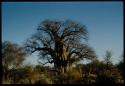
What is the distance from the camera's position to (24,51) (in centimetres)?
1466

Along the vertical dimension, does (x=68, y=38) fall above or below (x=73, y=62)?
above

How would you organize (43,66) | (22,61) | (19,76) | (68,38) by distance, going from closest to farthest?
(19,76)
(22,61)
(43,66)
(68,38)

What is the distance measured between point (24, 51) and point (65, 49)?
1908mm

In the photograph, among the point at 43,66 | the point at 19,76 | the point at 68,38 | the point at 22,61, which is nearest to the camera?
the point at 19,76

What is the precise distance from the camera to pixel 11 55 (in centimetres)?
1381

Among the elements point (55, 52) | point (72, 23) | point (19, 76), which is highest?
point (72, 23)

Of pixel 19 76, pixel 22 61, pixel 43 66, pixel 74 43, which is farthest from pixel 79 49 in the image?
pixel 19 76

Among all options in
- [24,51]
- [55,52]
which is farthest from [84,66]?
[24,51]

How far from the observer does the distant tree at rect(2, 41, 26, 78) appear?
42.2 feet

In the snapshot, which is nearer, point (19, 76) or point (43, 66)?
point (19, 76)

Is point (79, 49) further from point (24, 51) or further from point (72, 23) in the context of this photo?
point (24, 51)

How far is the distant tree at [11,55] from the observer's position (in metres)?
12.9

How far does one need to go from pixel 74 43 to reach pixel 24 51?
2.35m

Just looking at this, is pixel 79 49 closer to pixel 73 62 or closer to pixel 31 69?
pixel 73 62
